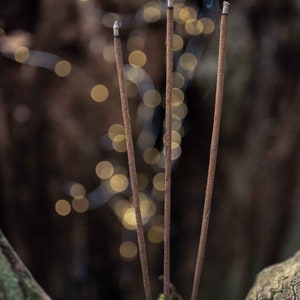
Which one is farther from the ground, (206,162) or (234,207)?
(206,162)

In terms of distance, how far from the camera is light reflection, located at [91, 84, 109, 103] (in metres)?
1.88

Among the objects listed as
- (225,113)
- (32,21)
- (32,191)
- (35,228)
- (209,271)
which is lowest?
(209,271)

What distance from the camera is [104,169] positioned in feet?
6.45

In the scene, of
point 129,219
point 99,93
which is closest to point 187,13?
point 99,93

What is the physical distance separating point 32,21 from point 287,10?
2.63 feet

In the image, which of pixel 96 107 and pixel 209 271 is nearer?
pixel 96 107

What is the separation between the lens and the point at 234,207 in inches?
77.8

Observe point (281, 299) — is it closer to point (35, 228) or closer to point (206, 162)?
point (206, 162)

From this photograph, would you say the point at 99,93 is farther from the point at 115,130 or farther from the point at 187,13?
the point at 187,13

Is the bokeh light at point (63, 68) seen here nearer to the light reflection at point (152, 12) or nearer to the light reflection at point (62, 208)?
the light reflection at point (152, 12)

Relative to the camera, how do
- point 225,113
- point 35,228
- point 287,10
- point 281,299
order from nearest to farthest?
point 281,299 < point 287,10 < point 225,113 < point 35,228

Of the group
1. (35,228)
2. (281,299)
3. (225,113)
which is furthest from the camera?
(35,228)

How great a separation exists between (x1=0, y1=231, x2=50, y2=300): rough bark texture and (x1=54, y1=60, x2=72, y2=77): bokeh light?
3.28 feet

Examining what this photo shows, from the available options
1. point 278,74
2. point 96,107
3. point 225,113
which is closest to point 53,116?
point 96,107
